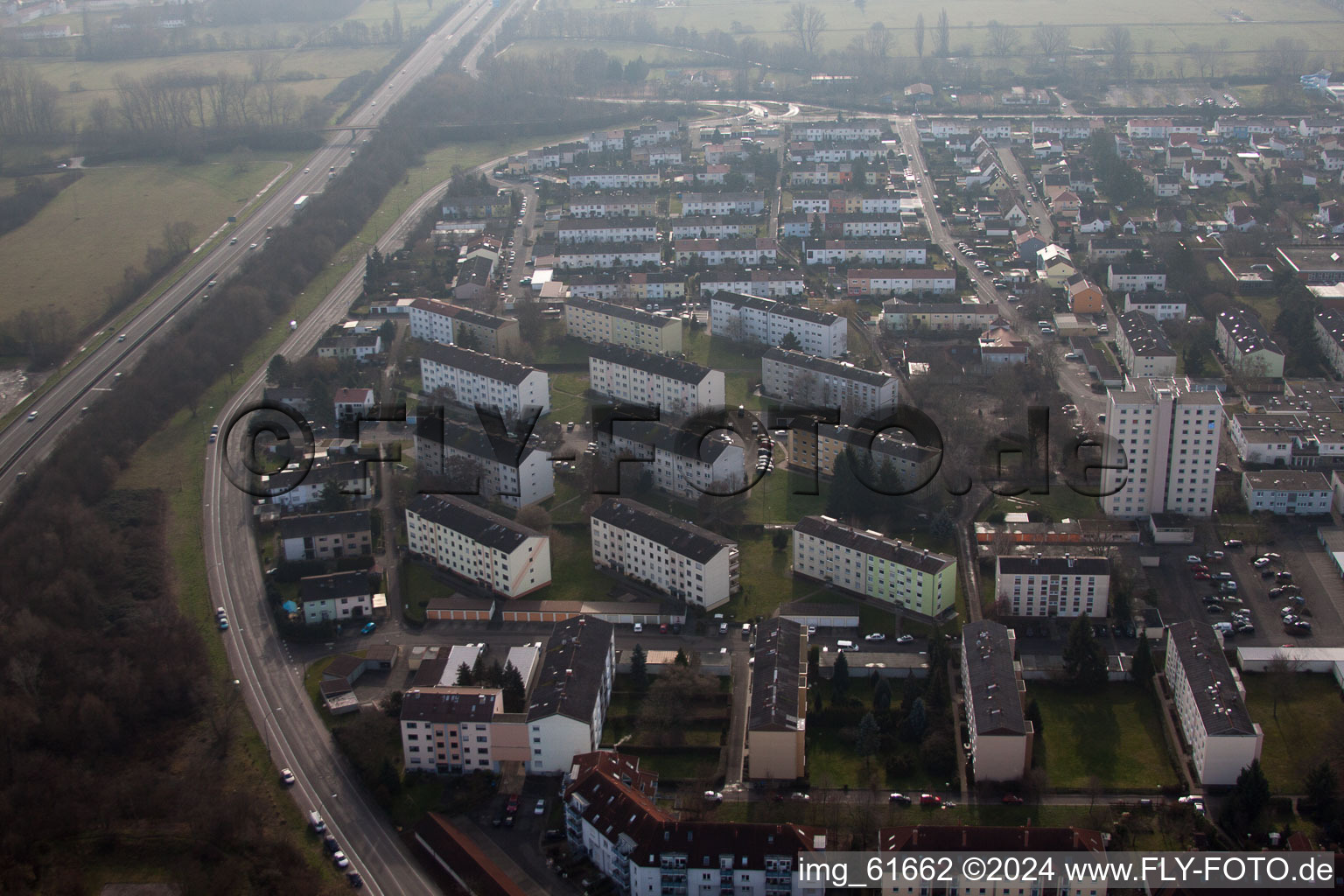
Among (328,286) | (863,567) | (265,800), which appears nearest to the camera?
(265,800)

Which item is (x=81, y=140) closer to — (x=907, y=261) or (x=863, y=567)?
(x=907, y=261)

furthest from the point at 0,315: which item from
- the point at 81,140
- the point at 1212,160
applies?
the point at 1212,160

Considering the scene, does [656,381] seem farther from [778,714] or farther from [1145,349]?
[778,714]

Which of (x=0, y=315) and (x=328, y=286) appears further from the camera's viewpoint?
(x=328, y=286)

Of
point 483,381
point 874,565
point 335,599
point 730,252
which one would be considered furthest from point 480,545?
point 730,252

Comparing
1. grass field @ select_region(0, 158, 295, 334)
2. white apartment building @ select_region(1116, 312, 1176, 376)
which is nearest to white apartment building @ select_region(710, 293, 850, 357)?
white apartment building @ select_region(1116, 312, 1176, 376)

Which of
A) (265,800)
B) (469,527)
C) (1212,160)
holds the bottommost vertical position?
(265,800)
